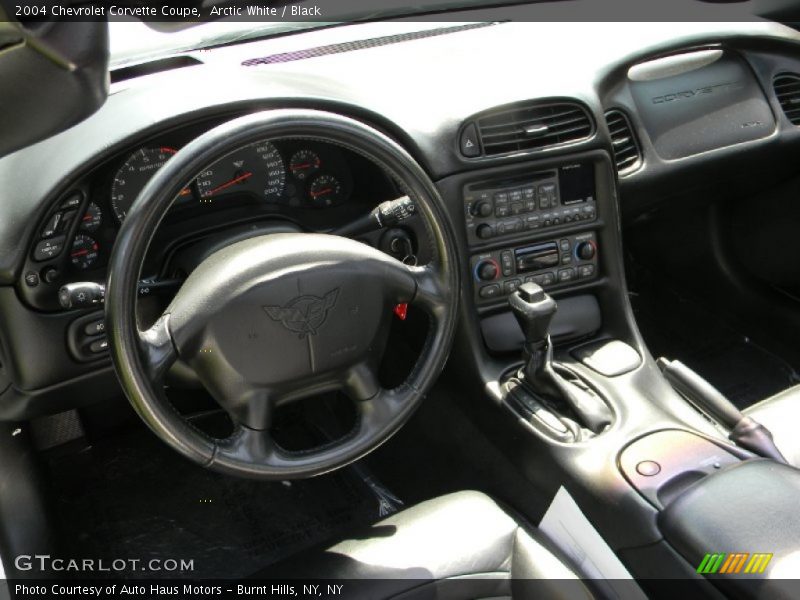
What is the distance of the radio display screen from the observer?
194cm

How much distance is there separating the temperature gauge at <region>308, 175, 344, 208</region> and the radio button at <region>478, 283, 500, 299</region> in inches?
14.2

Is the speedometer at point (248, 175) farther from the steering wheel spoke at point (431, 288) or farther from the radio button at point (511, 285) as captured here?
the radio button at point (511, 285)

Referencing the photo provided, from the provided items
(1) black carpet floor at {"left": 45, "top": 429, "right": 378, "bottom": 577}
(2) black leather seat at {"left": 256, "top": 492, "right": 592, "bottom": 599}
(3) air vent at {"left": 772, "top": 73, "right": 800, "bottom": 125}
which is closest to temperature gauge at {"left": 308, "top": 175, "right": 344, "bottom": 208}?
(2) black leather seat at {"left": 256, "top": 492, "right": 592, "bottom": 599}

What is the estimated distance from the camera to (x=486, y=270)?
1.91 metres

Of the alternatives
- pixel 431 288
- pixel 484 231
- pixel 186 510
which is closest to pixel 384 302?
pixel 431 288

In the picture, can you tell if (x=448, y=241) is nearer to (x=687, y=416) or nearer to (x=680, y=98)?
(x=687, y=416)

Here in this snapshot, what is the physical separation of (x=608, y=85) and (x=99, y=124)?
1.14 meters

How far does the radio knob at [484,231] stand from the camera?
1872 mm

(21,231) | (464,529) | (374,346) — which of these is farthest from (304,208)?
(464,529)

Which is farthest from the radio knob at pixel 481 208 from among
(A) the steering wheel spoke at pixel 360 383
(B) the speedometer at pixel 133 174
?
(B) the speedometer at pixel 133 174

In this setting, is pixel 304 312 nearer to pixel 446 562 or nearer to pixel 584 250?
pixel 446 562

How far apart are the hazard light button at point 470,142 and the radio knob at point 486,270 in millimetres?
226

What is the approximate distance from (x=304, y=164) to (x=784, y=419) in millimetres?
1019

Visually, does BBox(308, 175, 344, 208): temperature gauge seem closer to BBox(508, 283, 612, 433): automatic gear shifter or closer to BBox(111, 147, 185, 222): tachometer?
BBox(111, 147, 185, 222): tachometer
